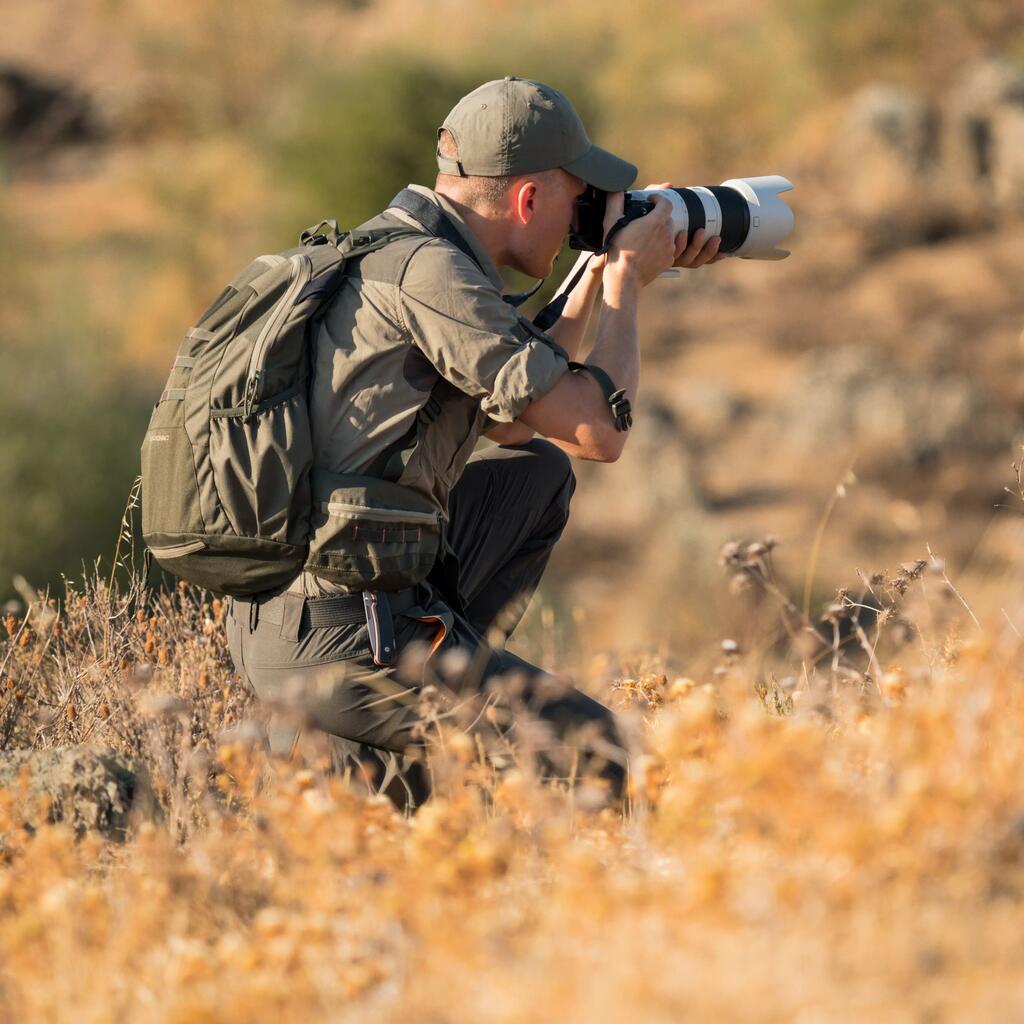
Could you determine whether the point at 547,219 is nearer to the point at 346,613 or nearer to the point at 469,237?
the point at 469,237

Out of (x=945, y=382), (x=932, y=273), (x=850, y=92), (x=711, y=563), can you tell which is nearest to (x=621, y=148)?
(x=850, y=92)

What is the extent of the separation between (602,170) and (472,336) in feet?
1.77

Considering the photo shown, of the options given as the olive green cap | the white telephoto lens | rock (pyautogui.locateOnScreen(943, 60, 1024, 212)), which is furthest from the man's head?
rock (pyautogui.locateOnScreen(943, 60, 1024, 212))

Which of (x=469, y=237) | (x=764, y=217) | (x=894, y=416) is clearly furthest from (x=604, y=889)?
(x=894, y=416)

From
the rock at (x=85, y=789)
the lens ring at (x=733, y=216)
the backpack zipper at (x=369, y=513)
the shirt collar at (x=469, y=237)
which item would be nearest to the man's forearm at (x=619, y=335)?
the shirt collar at (x=469, y=237)

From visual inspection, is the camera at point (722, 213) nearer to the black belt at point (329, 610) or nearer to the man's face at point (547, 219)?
the man's face at point (547, 219)

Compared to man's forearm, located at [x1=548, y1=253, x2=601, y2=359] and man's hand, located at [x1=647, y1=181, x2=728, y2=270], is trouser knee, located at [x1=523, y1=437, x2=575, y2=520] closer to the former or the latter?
man's forearm, located at [x1=548, y1=253, x2=601, y2=359]

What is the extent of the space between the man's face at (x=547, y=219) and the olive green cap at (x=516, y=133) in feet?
0.14

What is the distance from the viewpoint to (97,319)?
1695 cm

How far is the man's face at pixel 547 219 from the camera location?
2.91 metres

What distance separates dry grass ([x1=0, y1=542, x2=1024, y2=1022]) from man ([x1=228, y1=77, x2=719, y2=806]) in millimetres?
258

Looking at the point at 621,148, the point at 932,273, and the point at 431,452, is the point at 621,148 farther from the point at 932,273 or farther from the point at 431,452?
the point at 431,452

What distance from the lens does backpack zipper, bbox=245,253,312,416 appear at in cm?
262

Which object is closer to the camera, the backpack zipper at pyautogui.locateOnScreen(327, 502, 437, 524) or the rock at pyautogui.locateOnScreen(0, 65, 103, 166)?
the backpack zipper at pyautogui.locateOnScreen(327, 502, 437, 524)
